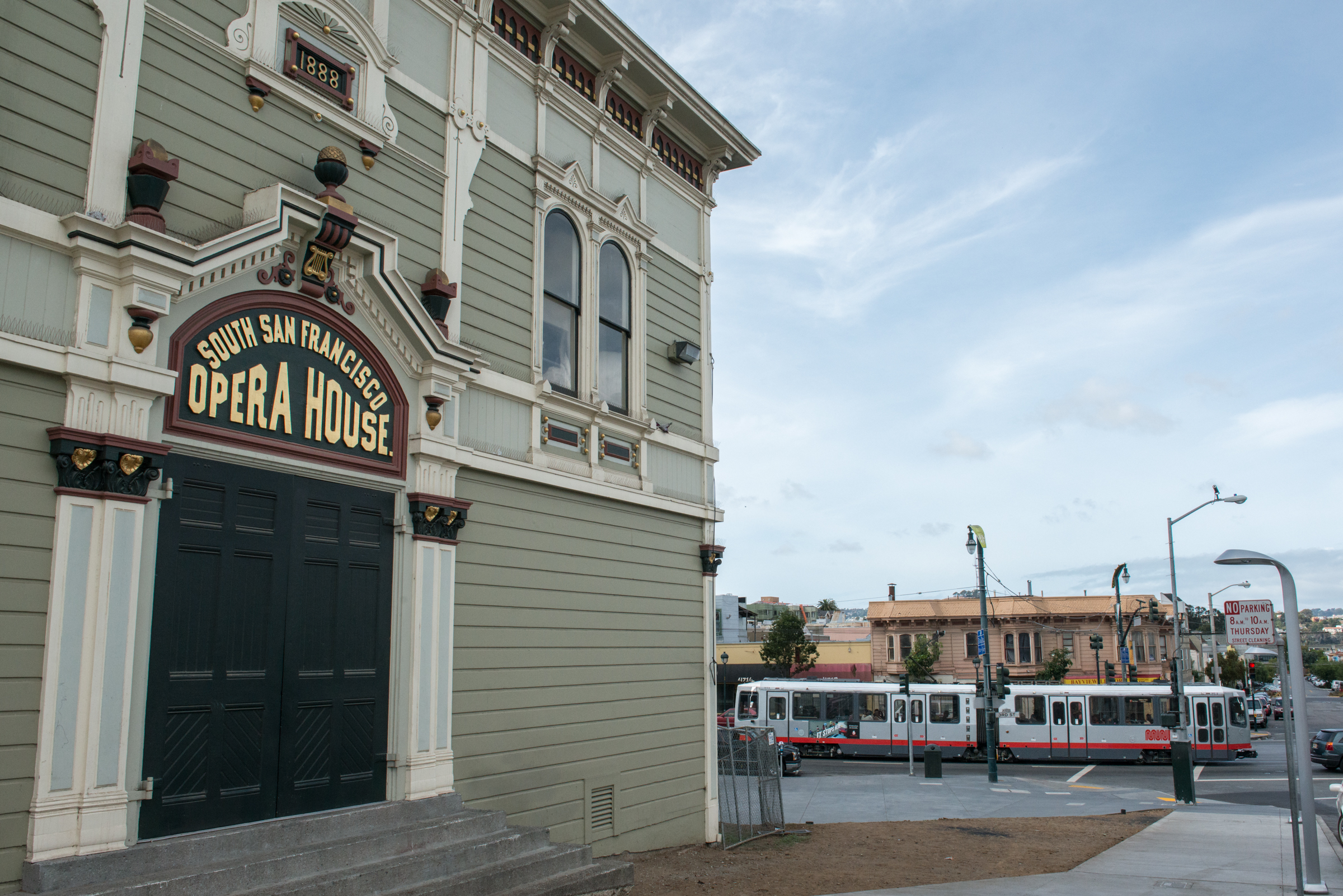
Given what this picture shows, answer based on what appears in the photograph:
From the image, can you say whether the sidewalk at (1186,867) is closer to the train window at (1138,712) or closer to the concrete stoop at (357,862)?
the concrete stoop at (357,862)

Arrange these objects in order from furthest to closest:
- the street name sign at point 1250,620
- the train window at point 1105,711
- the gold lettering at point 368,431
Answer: the train window at point 1105,711, the street name sign at point 1250,620, the gold lettering at point 368,431

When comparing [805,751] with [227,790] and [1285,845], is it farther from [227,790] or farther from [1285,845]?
[227,790]

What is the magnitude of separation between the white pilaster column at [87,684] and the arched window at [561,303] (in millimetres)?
5600

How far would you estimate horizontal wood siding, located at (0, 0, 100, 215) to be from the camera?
670 cm

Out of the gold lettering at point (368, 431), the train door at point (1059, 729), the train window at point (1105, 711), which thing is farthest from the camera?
the train door at point (1059, 729)

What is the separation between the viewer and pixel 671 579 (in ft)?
44.3

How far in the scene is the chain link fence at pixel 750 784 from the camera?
1431 centimetres

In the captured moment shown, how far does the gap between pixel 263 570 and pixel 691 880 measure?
19.1 feet

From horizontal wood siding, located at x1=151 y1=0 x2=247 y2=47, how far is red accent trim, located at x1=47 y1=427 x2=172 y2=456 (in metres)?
3.54

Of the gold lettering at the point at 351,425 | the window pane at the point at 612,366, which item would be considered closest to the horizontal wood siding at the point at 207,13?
the gold lettering at the point at 351,425

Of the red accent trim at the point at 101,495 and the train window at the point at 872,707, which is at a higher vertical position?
the red accent trim at the point at 101,495

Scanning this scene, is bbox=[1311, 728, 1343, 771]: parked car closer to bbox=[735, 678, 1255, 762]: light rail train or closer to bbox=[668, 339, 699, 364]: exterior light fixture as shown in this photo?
bbox=[735, 678, 1255, 762]: light rail train

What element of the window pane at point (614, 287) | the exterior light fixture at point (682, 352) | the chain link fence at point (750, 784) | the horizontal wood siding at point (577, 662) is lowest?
the chain link fence at point (750, 784)

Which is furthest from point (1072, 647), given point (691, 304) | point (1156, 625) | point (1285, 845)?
point (691, 304)
